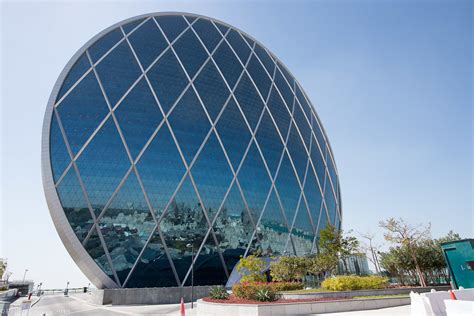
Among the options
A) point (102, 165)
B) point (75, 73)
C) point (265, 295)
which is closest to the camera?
point (265, 295)

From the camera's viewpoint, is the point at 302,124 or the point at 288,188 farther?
the point at 302,124

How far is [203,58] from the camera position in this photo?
40344mm

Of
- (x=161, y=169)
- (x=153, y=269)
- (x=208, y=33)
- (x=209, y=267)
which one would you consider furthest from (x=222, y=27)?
(x=153, y=269)

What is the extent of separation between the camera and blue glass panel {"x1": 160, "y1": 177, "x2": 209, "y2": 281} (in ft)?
94.7

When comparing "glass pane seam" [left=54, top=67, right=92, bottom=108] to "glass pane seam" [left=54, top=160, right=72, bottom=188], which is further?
"glass pane seam" [left=54, top=67, right=92, bottom=108]

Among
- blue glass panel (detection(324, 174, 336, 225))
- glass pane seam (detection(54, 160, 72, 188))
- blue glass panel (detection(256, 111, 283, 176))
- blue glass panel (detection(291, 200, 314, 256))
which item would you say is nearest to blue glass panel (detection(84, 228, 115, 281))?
glass pane seam (detection(54, 160, 72, 188))

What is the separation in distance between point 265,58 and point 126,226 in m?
35.7

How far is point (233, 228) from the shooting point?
3288 cm

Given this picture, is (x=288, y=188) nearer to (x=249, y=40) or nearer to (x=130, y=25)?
(x=249, y=40)

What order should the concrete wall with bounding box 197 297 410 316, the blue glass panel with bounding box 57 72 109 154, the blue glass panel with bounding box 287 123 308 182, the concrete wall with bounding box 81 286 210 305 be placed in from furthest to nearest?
the blue glass panel with bounding box 287 123 308 182
the blue glass panel with bounding box 57 72 109 154
the concrete wall with bounding box 81 286 210 305
the concrete wall with bounding box 197 297 410 316

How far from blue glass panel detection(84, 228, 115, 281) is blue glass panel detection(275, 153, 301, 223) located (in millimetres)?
21192

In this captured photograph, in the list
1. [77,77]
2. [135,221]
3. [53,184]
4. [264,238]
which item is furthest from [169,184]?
[77,77]

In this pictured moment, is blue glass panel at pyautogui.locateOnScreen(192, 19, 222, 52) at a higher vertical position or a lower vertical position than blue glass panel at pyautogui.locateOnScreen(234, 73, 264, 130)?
higher

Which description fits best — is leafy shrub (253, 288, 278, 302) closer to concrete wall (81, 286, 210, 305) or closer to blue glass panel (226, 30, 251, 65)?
concrete wall (81, 286, 210, 305)
